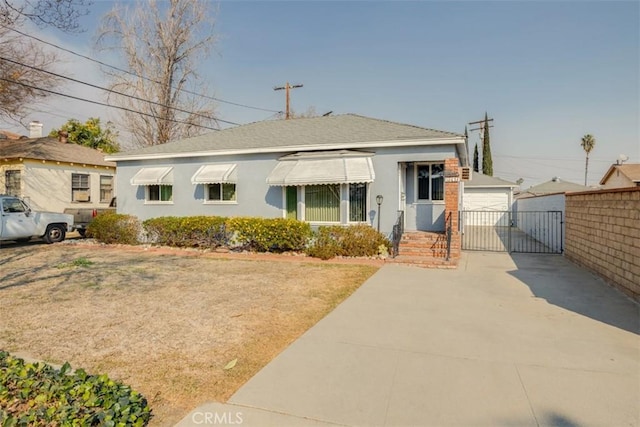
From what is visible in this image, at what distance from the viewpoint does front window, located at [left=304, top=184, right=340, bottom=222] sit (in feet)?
44.0

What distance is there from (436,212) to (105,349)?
11685 mm

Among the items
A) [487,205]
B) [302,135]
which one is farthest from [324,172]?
[487,205]

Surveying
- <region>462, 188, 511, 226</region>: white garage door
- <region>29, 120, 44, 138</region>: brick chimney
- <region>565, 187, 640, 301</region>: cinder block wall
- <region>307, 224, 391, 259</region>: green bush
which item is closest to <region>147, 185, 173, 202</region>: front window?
<region>307, 224, 391, 259</region>: green bush

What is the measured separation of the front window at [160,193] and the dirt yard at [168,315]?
207 inches

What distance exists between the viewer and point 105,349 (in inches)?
187

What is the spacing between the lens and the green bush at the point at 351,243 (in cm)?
1173

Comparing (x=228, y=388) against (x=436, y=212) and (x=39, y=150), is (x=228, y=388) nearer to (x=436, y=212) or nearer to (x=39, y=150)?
(x=436, y=212)

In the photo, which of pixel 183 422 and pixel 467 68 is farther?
pixel 467 68

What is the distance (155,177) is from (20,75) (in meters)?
8.68

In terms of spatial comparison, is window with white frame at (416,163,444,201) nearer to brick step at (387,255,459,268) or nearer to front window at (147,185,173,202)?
brick step at (387,255,459,268)

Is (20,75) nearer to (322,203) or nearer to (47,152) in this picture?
(47,152)

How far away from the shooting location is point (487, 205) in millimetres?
26484

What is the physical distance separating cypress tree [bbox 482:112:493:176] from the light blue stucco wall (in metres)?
31.5

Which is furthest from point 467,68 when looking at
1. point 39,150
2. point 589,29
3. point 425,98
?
point 39,150
